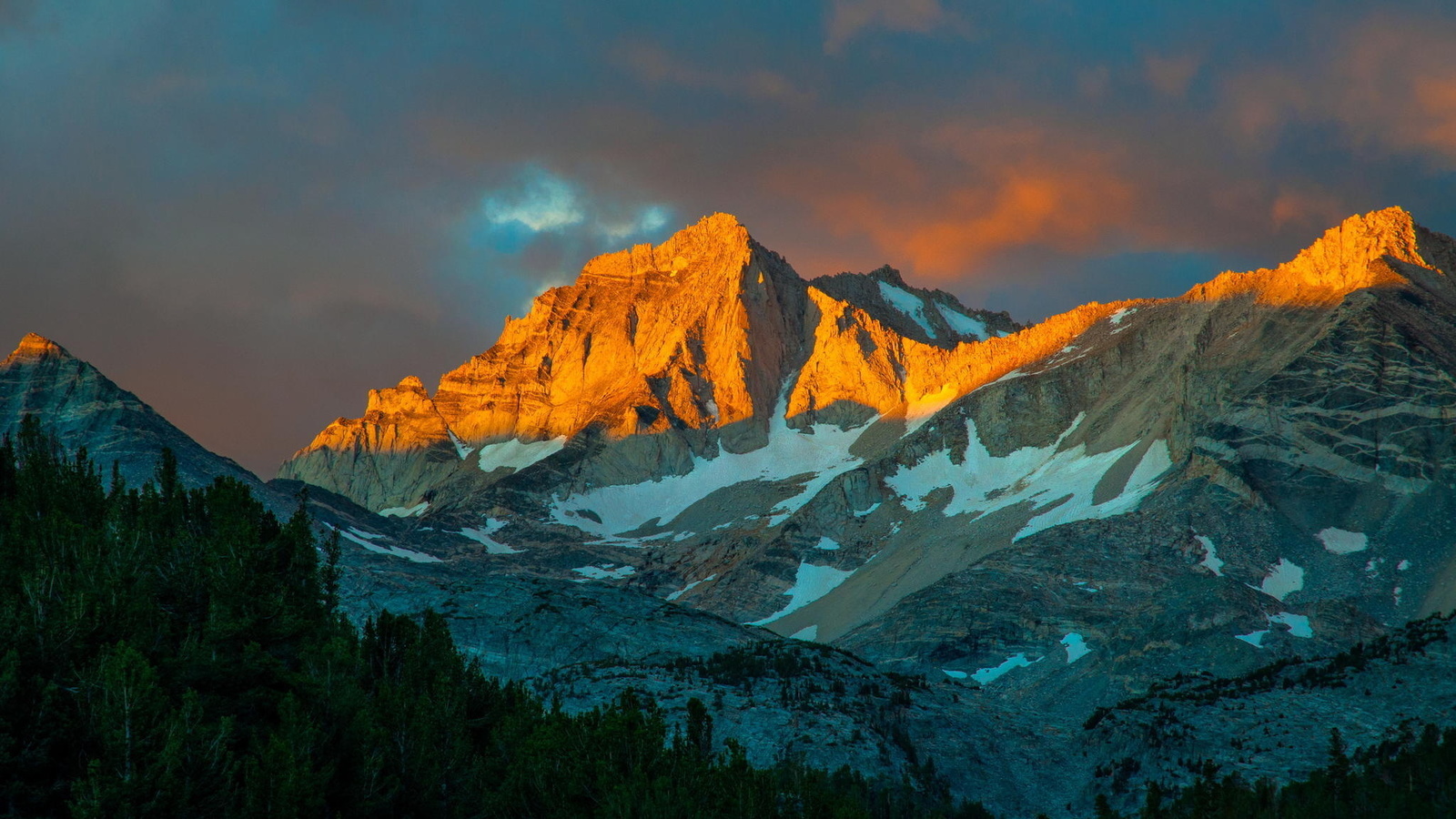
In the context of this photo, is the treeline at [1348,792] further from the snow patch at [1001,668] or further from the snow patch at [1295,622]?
the snow patch at [1001,668]

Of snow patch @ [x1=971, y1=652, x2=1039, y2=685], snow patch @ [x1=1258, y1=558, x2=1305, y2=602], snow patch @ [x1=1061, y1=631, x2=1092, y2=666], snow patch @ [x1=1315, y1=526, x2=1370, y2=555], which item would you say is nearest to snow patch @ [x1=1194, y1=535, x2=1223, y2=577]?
snow patch @ [x1=1258, y1=558, x2=1305, y2=602]

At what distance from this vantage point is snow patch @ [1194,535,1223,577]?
184500 millimetres

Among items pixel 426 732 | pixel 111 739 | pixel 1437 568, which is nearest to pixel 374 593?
pixel 426 732

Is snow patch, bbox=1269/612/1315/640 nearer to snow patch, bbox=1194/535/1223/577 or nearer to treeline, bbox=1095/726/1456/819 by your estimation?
snow patch, bbox=1194/535/1223/577

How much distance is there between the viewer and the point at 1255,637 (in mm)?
154625

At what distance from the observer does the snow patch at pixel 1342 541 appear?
189m

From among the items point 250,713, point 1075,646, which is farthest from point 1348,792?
point 1075,646

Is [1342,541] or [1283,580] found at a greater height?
[1342,541]

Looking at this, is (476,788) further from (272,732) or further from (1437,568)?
(1437,568)

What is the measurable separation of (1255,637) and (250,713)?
416 feet

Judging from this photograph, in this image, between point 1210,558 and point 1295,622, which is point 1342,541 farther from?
point 1295,622

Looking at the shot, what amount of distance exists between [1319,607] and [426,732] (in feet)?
442

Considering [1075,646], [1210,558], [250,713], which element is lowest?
[250,713]

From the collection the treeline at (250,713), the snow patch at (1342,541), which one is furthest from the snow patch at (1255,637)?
the treeline at (250,713)
